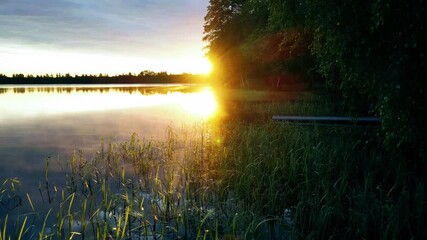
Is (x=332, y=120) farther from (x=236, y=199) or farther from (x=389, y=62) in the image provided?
(x=236, y=199)

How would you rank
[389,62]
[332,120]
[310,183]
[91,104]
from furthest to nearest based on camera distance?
[91,104]
[332,120]
[310,183]
[389,62]

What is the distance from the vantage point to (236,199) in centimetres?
782

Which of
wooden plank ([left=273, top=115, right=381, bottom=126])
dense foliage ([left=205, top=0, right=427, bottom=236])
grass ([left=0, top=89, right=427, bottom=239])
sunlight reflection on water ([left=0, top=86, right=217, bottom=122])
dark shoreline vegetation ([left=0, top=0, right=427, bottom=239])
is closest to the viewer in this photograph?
grass ([left=0, top=89, right=427, bottom=239])

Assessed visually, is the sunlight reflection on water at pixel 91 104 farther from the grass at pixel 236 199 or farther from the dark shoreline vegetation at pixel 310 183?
the dark shoreline vegetation at pixel 310 183

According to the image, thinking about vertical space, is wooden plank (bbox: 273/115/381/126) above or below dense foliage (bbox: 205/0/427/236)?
below

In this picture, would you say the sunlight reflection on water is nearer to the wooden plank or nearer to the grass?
the wooden plank

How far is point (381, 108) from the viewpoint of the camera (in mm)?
7688

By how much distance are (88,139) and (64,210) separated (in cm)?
1031

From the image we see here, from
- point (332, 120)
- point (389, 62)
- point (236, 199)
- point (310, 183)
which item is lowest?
point (236, 199)

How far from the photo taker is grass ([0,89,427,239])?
255 inches

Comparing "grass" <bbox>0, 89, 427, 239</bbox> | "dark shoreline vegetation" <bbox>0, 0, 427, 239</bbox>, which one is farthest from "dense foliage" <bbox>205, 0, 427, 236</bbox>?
"grass" <bbox>0, 89, 427, 239</bbox>

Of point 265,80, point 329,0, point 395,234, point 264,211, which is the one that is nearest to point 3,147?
point 264,211

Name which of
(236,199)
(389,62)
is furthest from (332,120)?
(236,199)

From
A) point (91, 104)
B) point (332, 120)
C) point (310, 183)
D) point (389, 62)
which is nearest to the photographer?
point (389, 62)
